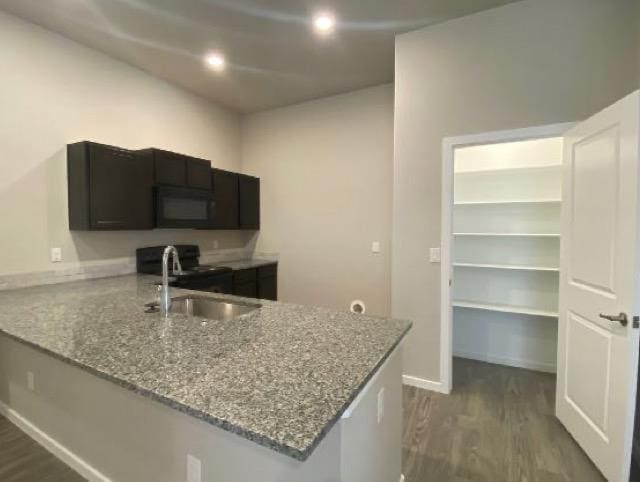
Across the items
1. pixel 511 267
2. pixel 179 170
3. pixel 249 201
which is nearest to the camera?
pixel 511 267

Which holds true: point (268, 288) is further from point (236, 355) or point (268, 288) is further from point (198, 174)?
point (236, 355)

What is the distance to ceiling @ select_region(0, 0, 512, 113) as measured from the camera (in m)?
2.38

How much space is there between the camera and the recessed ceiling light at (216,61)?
10.1 feet

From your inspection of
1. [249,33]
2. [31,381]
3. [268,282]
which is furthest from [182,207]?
[31,381]

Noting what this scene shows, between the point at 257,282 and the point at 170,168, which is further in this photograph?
the point at 257,282

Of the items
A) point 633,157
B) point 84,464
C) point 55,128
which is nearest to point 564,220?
point 633,157

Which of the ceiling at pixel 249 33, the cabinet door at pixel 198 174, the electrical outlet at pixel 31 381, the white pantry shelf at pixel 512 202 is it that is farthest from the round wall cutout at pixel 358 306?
the electrical outlet at pixel 31 381

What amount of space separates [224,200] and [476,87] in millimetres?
2940

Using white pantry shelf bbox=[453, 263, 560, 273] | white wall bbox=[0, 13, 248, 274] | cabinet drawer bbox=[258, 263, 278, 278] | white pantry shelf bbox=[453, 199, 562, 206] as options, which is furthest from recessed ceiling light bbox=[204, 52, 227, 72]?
white pantry shelf bbox=[453, 263, 560, 273]

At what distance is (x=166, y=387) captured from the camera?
0.99 m

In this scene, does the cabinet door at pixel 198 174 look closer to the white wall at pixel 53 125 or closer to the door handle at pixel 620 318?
the white wall at pixel 53 125

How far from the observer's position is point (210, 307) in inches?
87.2

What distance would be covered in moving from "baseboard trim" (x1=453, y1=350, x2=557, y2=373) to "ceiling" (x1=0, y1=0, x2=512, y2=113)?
3.13 metres

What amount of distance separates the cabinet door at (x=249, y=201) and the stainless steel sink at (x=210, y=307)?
2.14 meters
